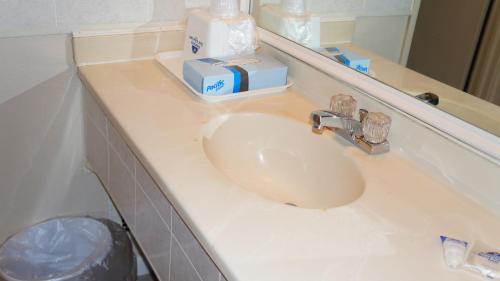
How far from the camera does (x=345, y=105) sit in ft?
3.52

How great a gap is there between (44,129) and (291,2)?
32.0 inches

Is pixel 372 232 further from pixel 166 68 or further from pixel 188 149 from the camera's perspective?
pixel 166 68

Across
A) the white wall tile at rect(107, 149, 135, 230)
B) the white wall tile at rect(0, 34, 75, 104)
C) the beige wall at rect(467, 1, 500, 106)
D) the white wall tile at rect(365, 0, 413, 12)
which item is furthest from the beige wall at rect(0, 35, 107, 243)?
the beige wall at rect(467, 1, 500, 106)

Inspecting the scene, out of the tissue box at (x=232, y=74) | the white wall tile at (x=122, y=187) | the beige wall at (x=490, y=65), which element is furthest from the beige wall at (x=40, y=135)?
the beige wall at (x=490, y=65)

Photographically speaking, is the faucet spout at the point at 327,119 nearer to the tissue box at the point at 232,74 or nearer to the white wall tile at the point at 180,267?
the tissue box at the point at 232,74

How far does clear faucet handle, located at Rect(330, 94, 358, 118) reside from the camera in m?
1.07

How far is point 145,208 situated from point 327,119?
1.47 feet

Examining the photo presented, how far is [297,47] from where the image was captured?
4.33ft

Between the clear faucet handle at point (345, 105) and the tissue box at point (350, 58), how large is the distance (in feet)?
0.31

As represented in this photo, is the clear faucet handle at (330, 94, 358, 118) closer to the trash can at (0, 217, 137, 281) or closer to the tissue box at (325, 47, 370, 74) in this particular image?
A: the tissue box at (325, 47, 370, 74)

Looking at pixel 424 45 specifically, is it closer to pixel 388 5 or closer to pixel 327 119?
pixel 388 5

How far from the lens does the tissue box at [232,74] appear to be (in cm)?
119

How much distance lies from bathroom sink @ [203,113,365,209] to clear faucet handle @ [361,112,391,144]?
0.23 ft

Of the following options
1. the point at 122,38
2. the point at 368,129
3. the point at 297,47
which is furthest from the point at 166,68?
the point at 368,129
